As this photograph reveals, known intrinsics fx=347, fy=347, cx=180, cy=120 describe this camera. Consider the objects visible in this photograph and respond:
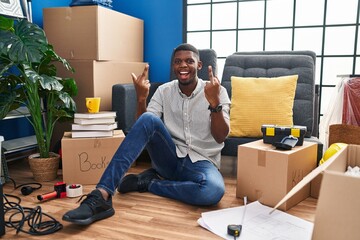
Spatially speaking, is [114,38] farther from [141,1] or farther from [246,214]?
[246,214]

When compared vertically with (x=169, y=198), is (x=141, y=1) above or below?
above

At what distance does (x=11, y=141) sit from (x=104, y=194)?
1.49 meters

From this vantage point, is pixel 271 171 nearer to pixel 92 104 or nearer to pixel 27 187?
pixel 92 104

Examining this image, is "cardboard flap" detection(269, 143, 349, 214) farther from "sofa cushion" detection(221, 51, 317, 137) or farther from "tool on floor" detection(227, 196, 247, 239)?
"sofa cushion" detection(221, 51, 317, 137)

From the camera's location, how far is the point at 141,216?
1.69 metres

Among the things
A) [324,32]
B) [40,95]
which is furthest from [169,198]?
[324,32]

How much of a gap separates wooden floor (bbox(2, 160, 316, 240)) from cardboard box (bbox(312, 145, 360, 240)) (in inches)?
34.0

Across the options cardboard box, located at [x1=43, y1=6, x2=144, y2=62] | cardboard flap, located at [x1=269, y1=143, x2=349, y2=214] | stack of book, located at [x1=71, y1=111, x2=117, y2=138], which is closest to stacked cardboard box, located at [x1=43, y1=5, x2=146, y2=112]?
cardboard box, located at [x1=43, y1=6, x2=144, y2=62]

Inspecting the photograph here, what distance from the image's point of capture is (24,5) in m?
2.67

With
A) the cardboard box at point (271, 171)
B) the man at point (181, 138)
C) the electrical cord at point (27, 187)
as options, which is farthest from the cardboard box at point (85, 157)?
the cardboard box at point (271, 171)

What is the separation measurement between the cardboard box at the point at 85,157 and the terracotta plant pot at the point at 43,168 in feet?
0.64

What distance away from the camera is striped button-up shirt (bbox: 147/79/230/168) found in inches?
75.7

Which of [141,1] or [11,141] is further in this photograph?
[141,1]

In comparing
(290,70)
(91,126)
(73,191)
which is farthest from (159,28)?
(73,191)
